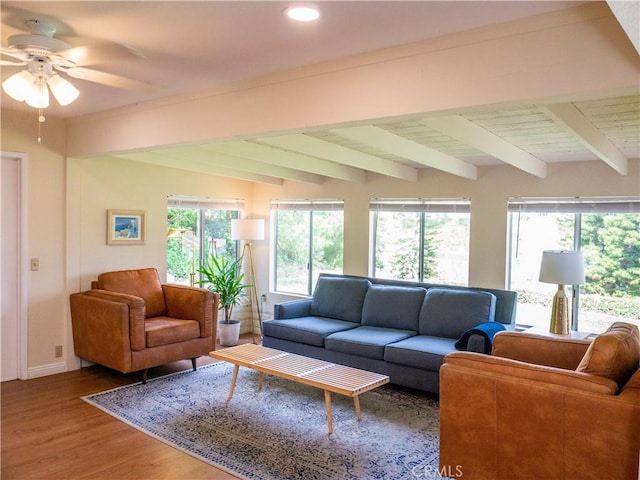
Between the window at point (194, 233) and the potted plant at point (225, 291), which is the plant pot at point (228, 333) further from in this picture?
the window at point (194, 233)

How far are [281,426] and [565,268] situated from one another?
2.53 m

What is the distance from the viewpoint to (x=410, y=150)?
4.12 metres

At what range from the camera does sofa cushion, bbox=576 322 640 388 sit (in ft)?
7.58

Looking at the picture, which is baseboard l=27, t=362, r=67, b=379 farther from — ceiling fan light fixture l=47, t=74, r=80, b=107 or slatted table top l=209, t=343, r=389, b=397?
ceiling fan light fixture l=47, t=74, r=80, b=107

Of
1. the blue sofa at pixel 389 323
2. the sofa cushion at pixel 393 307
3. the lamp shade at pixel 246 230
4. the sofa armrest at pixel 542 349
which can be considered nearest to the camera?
the sofa armrest at pixel 542 349

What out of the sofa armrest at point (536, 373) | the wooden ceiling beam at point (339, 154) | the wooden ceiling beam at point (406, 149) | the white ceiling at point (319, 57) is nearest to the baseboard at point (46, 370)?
the white ceiling at point (319, 57)

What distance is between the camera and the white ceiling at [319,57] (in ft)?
6.66

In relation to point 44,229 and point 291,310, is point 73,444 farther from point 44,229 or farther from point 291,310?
point 291,310

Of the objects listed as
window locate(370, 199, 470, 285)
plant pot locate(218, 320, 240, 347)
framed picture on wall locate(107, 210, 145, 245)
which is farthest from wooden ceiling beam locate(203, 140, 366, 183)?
plant pot locate(218, 320, 240, 347)

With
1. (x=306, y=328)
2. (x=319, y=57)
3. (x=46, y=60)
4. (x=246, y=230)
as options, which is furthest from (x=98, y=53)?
(x=246, y=230)

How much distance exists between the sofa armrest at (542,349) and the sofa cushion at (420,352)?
0.93 meters

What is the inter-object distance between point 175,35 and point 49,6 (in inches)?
20.5

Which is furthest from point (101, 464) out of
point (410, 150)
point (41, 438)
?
point (410, 150)

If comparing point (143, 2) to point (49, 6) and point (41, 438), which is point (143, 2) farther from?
point (41, 438)
